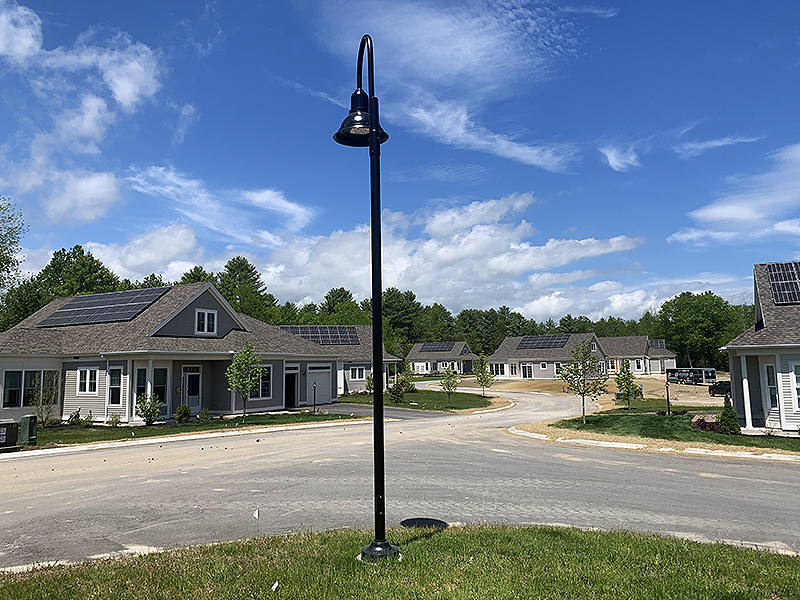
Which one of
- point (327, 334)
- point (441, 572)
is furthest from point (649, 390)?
point (441, 572)

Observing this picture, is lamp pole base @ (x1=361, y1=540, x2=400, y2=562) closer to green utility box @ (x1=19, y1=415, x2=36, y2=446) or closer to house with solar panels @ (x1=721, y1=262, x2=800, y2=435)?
green utility box @ (x1=19, y1=415, x2=36, y2=446)

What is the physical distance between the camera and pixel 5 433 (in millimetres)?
19375

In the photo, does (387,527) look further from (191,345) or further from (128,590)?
(191,345)

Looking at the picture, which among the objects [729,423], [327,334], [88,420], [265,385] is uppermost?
[327,334]

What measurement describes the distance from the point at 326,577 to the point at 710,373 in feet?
226

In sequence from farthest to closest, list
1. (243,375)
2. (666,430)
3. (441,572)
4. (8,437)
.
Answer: (243,375) < (666,430) < (8,437) < (441,572)

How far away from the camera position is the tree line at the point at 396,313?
71.8 meters

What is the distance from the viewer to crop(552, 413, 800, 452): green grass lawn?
1931 cm

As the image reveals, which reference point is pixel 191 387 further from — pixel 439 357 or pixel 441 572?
pixel 439 357

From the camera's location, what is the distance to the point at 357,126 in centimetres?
800

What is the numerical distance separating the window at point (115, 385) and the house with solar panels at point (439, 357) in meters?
74.4

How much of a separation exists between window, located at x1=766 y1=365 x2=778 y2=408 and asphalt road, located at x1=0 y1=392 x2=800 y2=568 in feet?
23.0

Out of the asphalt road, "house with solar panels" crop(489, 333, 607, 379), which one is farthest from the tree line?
the asphalt road

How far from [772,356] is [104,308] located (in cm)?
3420
